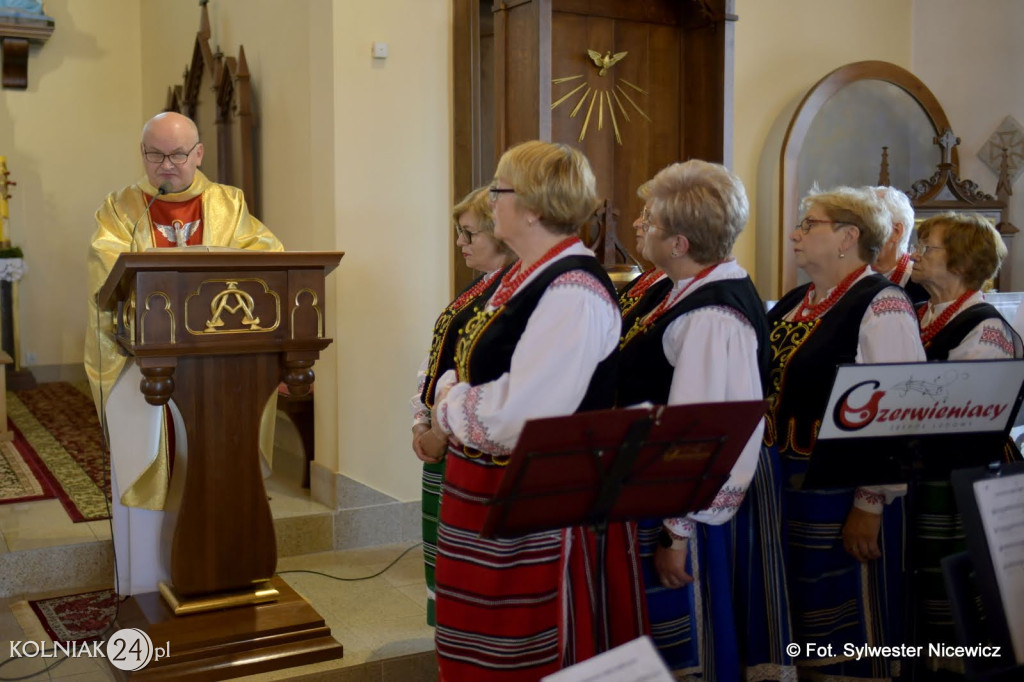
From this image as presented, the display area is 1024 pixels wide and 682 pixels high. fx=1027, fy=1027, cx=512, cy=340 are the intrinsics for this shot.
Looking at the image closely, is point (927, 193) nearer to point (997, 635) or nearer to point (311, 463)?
point (311, 463)

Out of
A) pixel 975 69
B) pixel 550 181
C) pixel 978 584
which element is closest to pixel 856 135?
pixel 975 69

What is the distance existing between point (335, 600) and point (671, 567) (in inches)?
71.8

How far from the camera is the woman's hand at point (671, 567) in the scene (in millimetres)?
2275

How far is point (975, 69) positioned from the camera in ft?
17.8

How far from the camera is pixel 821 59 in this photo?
211 inches

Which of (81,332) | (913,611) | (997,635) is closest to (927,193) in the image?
(913,611)

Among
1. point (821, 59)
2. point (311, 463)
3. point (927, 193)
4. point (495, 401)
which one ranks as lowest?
point (311, 463)

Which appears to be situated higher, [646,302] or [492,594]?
[646,302]

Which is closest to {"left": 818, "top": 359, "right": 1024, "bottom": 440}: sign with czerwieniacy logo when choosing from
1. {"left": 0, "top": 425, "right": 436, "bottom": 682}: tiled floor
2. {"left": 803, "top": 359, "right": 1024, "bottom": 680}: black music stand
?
{"left": 803, "top": 359, "right": 1024, "bottom": 680}: black music stand

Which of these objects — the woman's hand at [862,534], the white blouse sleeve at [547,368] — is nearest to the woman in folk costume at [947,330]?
the woman's hand at [862,534]

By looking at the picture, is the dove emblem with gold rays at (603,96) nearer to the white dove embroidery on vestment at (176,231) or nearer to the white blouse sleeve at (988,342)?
the white dove embroidery on vestment at (176,231)

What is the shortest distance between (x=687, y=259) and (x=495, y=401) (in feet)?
1.99

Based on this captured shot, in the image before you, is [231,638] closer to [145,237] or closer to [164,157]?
[145,237]

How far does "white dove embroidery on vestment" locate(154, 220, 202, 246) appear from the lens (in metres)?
3.71
